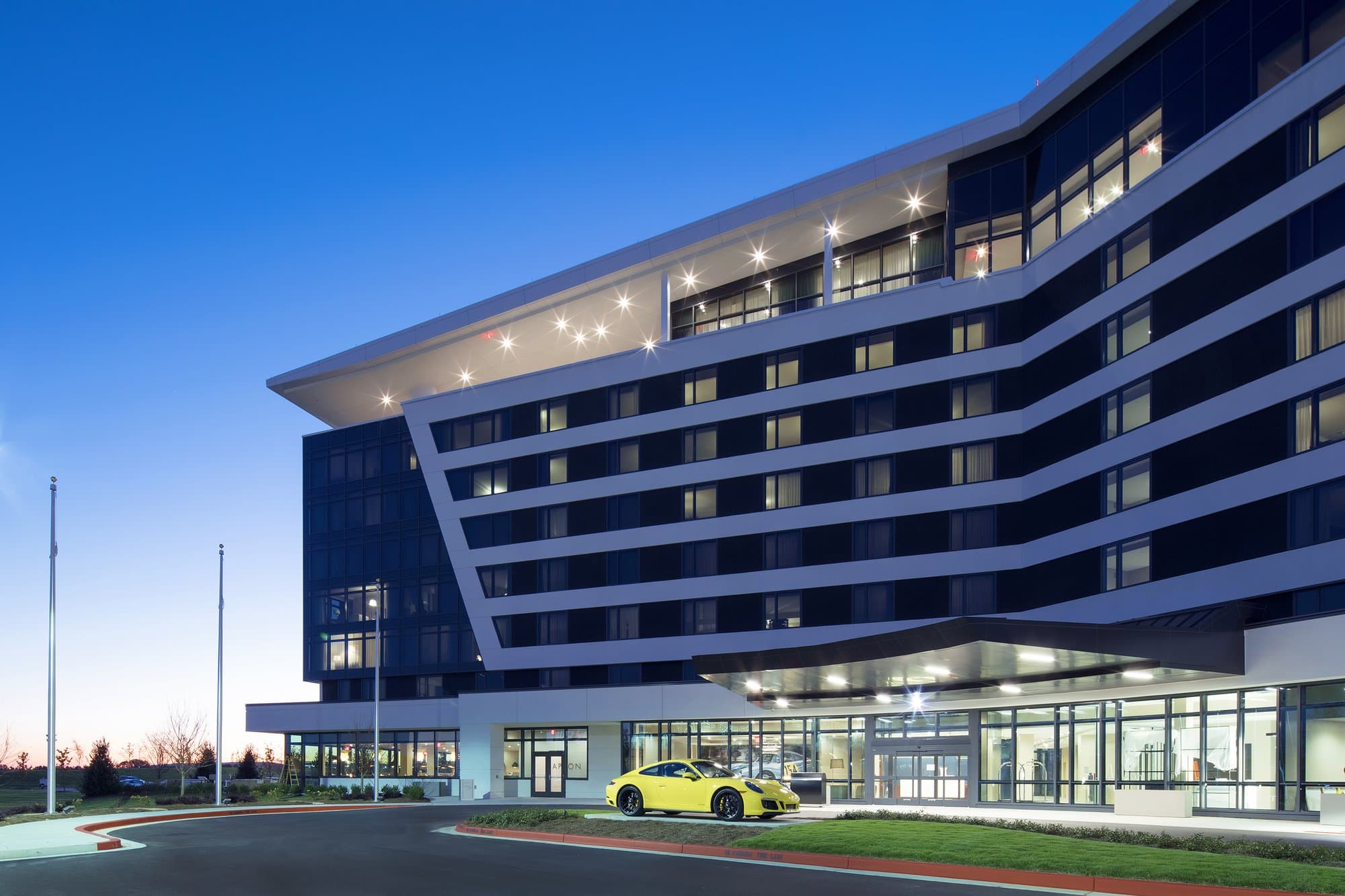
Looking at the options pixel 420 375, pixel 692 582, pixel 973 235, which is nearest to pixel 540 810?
pixel 692 582

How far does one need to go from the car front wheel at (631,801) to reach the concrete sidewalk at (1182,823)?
4.09 m

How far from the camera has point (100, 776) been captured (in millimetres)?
69625

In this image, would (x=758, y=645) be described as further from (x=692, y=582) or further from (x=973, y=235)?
(x=973, y=235)

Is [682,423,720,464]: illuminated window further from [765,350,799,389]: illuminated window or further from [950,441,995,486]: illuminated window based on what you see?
[950,441,995,486]: illuminated window

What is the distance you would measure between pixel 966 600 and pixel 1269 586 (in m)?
15.3

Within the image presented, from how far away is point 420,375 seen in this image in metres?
67.2

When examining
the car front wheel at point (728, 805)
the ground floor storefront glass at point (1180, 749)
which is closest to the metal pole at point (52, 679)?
the car front wheel at point (728, 805)

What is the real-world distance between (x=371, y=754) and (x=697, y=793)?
40.9 metres

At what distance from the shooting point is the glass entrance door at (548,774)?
59.3 m

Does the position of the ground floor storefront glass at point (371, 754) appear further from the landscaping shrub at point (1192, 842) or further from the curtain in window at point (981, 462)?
the landscaping shrub at point (1192, 842)

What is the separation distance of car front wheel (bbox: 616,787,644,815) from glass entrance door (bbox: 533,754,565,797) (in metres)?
27.5

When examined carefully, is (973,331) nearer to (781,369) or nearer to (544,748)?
(781,369)

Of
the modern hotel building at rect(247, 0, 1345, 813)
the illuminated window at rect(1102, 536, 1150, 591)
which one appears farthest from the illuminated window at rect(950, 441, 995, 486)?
the illuminated window at rect(1102, 536, 1150, 591)

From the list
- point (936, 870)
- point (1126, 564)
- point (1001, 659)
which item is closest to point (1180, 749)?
point (1126, 564)
